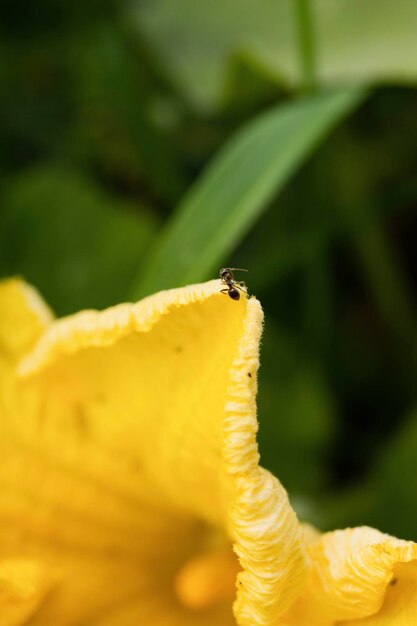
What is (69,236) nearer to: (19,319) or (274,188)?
(274,188)

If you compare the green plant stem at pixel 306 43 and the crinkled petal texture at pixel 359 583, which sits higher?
the green plant stem at pixel 306 43

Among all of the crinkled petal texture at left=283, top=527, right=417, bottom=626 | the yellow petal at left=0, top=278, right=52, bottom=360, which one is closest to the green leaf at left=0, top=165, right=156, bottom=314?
the yellow petal at left=0, top=278, right=52, bottom=360

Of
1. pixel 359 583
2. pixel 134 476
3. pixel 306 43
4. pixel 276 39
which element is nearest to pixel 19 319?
pixel 134 476

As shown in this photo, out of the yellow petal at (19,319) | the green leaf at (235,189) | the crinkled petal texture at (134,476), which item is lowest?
the crinkled petal texture at (134,476)

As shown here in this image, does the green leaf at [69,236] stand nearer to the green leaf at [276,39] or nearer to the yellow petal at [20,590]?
the green leaf at [276,39]

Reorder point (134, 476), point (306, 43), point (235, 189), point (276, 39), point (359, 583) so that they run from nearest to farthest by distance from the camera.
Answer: point (359, 583), point (134, 476), point (235, 189), point (306, 43), point (276, 39)

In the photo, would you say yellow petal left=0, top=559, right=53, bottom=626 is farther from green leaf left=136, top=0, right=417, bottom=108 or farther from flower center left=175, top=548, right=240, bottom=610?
green leaf left=136, top=0, right=417, bottom=108

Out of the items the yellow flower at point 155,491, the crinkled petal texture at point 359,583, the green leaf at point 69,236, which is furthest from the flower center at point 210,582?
the green leaf at point 69,236
